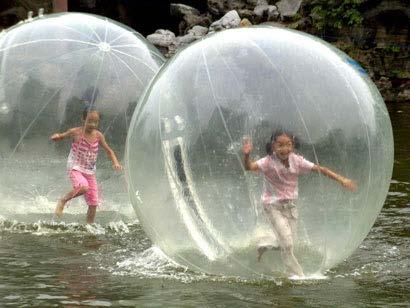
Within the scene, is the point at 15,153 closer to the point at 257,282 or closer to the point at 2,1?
the point at 257,282

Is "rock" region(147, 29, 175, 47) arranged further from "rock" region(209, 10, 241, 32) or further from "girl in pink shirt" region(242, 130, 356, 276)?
"girl in pink shirt" region(242, 130, 356, 276)

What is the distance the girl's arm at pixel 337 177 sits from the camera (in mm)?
5668

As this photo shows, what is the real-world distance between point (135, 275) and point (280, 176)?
120cm

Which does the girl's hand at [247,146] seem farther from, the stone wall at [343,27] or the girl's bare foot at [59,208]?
the stone wall at [343,27]

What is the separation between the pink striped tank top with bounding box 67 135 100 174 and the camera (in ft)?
26.3

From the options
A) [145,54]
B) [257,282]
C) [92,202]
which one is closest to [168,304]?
[257,282]

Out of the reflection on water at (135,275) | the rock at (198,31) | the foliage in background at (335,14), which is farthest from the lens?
the rock at (198,31)

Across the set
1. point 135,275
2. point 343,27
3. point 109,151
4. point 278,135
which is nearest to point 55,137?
point 109,151

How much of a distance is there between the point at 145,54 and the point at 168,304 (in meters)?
3.30

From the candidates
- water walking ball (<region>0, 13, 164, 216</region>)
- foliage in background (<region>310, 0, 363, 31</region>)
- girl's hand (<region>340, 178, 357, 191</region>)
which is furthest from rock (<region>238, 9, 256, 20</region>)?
girl's hand (<region>340, 178, 357, 191</region>)

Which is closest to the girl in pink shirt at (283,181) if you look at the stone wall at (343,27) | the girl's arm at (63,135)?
the girl's arm at (63,135)

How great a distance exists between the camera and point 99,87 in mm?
7992

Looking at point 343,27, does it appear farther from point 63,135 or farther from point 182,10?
point 63,135

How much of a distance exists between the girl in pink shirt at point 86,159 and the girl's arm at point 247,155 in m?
2.48
